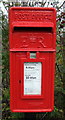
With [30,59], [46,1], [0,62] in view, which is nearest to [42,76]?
[30,59]

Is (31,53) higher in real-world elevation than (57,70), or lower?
higher

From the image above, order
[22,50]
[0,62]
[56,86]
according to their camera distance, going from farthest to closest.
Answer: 1. [56,86]
2. [0,62]
3. [22,50]

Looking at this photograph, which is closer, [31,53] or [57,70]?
[31,53]

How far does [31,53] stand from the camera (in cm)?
225

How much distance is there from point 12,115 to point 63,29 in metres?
1.65

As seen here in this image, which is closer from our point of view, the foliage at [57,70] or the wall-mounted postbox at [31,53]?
the wall-mounted postbox at [31,53]

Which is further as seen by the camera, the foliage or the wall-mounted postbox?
the foliage

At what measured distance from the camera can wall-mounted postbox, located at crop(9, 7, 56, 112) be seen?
87.0 inches

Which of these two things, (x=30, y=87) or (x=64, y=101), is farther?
(x=64, y=101)

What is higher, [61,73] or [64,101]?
[61,73]

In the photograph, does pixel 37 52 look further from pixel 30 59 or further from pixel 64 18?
pixel 64 18

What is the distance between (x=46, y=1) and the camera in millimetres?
3314

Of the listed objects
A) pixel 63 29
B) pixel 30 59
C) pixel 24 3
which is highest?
Result: pixel 24 3

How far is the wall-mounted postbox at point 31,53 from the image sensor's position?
2.21m
